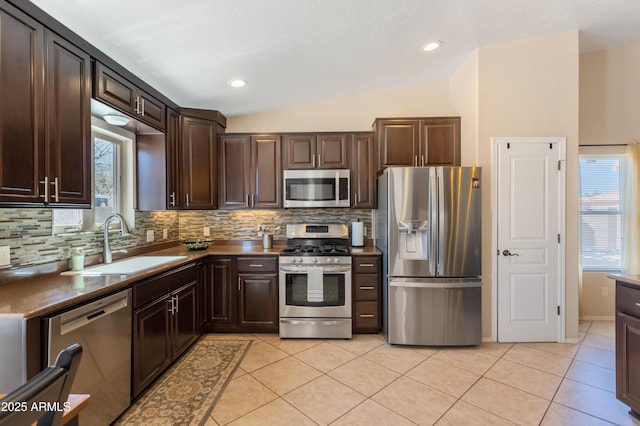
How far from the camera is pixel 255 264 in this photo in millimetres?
3092

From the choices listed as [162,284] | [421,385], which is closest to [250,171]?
[162,284]

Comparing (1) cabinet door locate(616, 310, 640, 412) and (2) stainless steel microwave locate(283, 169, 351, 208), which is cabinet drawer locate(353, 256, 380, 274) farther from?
(1) cabinet door locate(616, 310, 640, 412)

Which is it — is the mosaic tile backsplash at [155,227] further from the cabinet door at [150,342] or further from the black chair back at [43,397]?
the black chair back at [43,397]

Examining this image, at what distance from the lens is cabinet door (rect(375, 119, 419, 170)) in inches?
126

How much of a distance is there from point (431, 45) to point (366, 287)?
8.30ft

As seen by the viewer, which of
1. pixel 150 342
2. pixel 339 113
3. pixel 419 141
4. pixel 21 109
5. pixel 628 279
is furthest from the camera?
pixel 339 113

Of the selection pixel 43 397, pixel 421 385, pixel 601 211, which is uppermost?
pixel 601 211

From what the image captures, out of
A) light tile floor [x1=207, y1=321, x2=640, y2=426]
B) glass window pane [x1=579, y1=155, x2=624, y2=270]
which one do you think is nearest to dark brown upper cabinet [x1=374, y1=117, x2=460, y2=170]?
glass window pane [x1=579, y1=155, x2=624, y2=270]

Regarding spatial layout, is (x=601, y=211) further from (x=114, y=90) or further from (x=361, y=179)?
(x=114, y=90)

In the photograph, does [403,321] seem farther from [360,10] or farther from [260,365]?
[360,10]

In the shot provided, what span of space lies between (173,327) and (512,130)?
12.4 feet

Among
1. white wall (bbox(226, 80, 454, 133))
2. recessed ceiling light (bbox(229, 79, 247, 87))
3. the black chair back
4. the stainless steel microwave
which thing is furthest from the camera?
white wall (bbox(226, 80, 454, 133))

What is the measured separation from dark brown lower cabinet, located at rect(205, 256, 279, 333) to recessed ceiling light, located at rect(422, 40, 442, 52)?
265 centimetres

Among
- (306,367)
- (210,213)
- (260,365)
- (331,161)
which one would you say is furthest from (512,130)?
(210,213)
